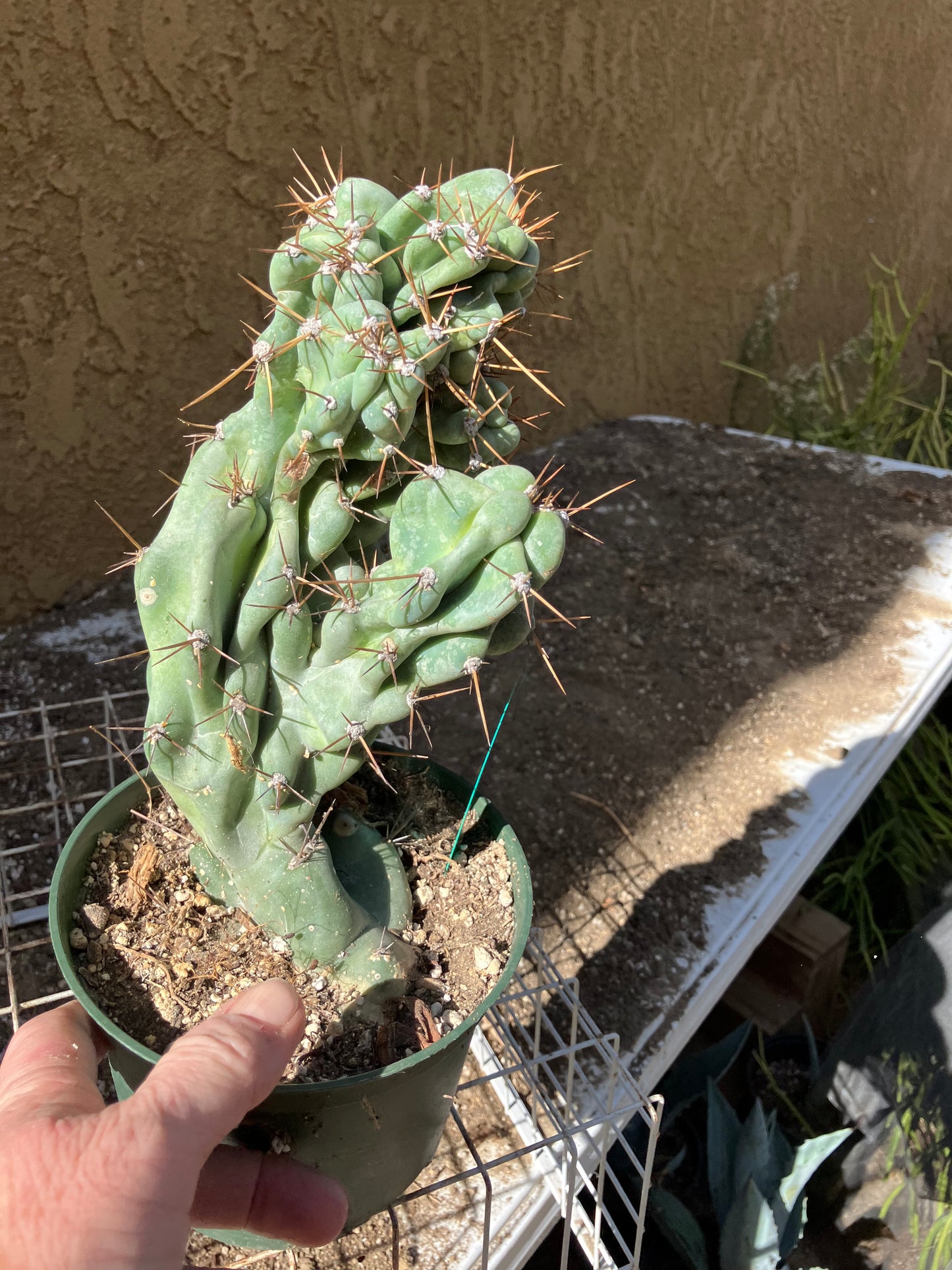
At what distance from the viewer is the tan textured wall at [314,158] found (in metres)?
1.48

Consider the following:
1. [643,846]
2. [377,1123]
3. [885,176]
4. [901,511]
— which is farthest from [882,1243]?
[885,176]

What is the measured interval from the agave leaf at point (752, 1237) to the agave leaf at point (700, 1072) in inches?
9.1

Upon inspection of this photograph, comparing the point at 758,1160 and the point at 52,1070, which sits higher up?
the point at 52,1070

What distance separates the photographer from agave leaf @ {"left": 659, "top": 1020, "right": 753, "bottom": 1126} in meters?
1.25

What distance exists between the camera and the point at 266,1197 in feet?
2.07

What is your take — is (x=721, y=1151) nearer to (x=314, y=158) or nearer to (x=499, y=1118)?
(x=499, y=1118)

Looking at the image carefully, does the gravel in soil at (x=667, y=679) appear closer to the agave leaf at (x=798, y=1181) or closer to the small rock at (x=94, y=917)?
the agave leaf at (x=798, y=1181)

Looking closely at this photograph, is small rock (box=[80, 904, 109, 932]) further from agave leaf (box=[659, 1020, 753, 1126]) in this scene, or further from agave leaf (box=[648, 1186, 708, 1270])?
agave leaf (box=[659, 1020, 753, 1126])

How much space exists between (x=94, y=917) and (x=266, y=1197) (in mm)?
239

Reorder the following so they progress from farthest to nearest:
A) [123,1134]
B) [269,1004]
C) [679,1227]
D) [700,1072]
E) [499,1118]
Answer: [700,1072]
[679,1227]
[499,1118]
[269,1004]
[123,1134]

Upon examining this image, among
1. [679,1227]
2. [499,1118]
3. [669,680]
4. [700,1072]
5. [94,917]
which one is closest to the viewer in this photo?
[94,917]

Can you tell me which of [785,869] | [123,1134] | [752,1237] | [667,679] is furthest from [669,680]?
→ [123,1134]

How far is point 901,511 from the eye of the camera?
2.23 meters

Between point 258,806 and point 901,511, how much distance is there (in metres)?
2.01
